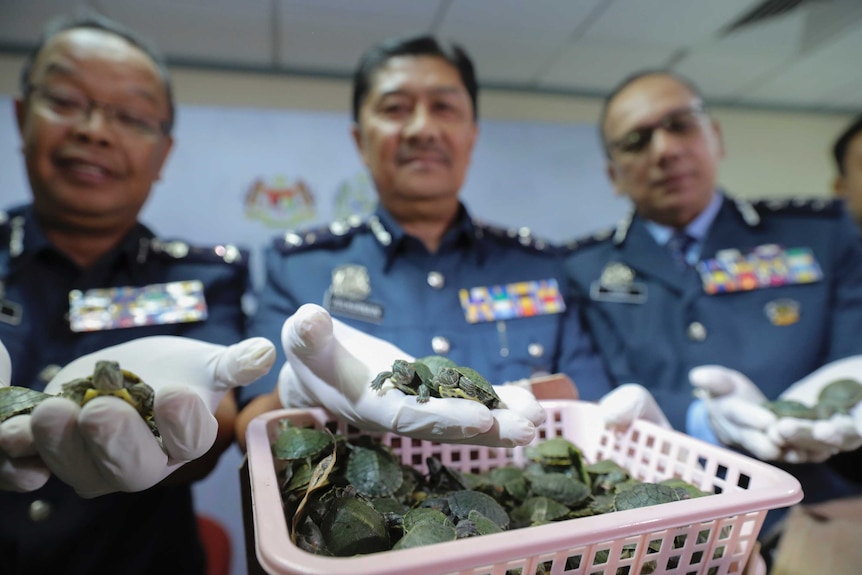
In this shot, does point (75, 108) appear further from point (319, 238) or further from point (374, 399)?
point (374, 399)

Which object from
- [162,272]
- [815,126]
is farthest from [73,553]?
[815,126]

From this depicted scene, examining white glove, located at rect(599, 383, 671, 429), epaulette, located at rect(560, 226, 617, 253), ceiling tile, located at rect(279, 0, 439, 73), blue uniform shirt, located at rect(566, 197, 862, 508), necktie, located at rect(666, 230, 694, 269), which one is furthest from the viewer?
epaulette, located at rect(560, 226, 617, 253)

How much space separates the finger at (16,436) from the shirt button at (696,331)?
1124 millimetres

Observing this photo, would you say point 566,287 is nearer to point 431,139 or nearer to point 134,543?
point 431,139

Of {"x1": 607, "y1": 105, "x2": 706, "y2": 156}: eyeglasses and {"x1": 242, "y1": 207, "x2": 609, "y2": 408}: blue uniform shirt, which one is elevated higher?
{"x1": 607, "y1": 105, "x2": 706, "y2": 156}: eyeglasses

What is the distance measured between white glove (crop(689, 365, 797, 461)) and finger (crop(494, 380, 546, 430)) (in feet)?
1.28

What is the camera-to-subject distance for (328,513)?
456 mm

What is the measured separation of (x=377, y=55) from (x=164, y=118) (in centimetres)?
41

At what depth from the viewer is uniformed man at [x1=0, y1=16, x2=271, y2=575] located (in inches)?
21.9

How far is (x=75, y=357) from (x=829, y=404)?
40.3 inches

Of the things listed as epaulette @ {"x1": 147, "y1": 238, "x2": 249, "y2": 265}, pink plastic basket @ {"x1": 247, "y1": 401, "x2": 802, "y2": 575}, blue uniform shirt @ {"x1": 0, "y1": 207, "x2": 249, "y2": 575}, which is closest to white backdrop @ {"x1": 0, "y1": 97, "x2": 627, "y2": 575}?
blue uniform shirt @ {"x1": 0, "y1": 207, "x2": 249, "y2": 575}

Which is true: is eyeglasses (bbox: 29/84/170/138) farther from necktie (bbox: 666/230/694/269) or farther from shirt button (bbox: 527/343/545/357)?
necktie (bbox: 666/230/694/269)

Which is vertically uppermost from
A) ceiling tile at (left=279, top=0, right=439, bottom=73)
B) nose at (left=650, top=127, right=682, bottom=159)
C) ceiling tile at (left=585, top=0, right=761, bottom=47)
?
ceiling tile at (left=585, top=0, right=761, bottom=47)

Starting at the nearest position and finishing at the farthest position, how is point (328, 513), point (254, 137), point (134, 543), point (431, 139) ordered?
point (328, 513), point (134, 543), point (431, 139), point (254, 137)
